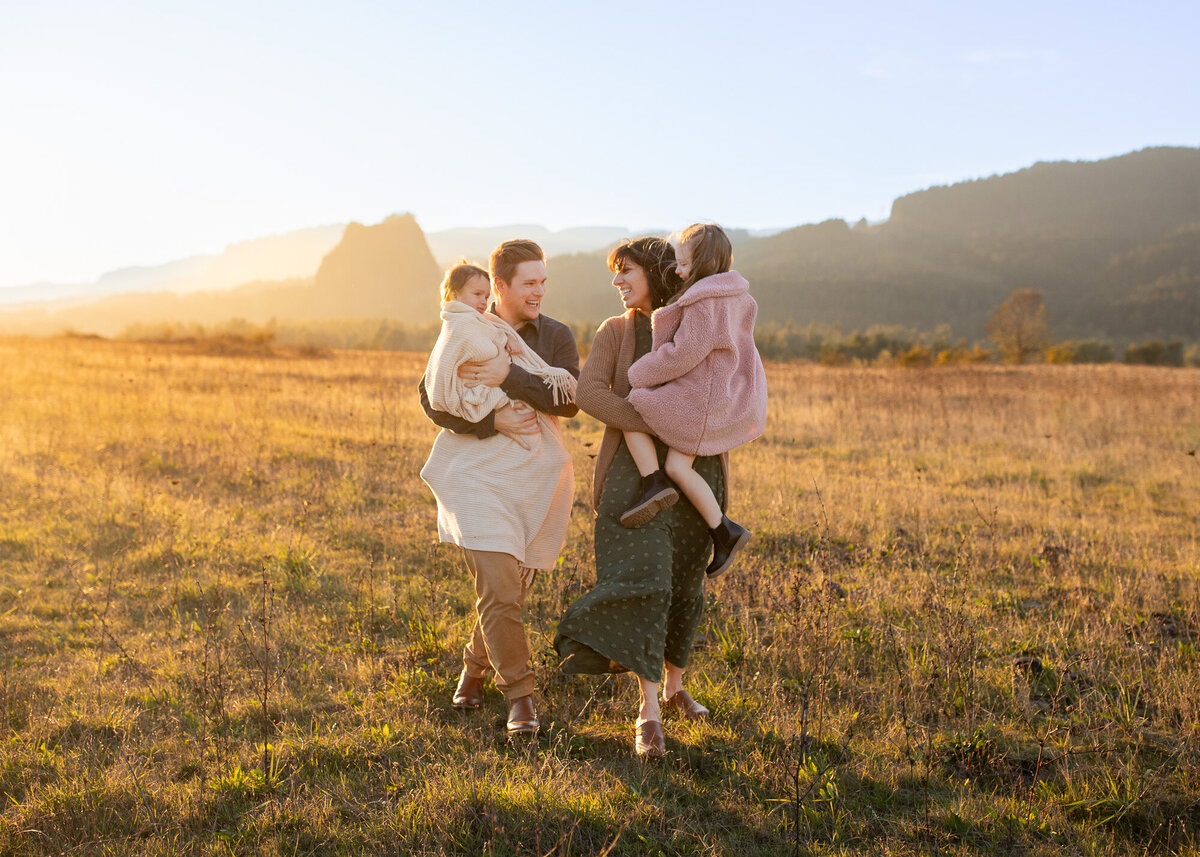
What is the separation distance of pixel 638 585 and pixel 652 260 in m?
1.42

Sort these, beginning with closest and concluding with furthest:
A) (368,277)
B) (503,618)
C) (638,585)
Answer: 1. (638,585)
2. (503,618)
3. (368,277)

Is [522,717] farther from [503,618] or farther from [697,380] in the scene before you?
[697,380]

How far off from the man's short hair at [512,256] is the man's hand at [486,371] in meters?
0.39

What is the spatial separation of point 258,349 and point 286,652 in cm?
3281

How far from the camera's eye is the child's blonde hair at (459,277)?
3207 mm

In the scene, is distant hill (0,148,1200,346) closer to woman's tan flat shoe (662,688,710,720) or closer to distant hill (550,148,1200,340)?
distant hill (550,148,1200,340)

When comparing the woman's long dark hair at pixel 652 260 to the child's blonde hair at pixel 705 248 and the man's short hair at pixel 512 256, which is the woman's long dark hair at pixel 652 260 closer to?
the child's blonde hair at pixel 705 248

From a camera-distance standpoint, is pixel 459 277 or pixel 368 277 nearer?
pixel 459 277

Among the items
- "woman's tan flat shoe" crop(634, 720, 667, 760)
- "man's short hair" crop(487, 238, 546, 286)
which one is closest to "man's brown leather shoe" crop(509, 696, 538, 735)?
"woman's tan flat shoe" crop(634, 720, 667, 760)

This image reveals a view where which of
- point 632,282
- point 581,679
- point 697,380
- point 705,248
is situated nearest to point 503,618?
point 581,679

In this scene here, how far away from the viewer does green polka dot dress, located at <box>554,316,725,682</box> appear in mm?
3029

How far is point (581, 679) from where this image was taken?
390 cm

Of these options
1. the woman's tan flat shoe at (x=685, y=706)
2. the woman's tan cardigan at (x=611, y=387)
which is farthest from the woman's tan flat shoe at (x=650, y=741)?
the woman's tan cardigan at (x=611, y=387)

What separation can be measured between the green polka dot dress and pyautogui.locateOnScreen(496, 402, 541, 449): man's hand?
42cm
